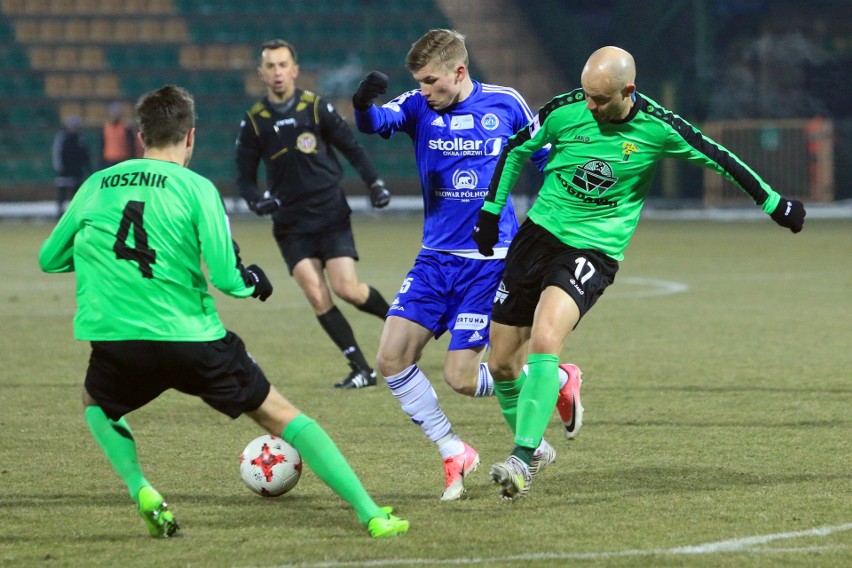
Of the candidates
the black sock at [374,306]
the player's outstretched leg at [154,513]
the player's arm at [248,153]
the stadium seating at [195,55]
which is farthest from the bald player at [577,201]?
the stadium seating at [195,55]

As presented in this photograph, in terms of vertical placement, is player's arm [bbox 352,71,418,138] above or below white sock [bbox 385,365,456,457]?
above

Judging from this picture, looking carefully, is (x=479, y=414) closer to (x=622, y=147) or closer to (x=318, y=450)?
(x=622, y=147)

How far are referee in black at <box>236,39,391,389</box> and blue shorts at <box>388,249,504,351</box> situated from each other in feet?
9.37

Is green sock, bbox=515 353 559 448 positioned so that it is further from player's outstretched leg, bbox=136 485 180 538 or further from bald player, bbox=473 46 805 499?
player's outstretched leg, bbox=136 485 180 538

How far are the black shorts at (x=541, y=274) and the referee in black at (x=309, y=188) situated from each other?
3.23 meters

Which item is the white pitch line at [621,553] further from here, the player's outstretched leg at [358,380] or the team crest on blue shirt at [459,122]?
the player's outstretched leg at [358,380]

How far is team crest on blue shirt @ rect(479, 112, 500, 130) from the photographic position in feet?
20.9

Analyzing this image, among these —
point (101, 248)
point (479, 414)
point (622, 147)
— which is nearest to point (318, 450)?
point (101, 248)

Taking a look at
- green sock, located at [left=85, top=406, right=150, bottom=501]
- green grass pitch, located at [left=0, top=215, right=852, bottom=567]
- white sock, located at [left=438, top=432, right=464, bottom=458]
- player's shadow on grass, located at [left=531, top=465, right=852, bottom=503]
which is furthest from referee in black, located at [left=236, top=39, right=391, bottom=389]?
green sock, located at [left=85, top=406, right=150, bottom=501]

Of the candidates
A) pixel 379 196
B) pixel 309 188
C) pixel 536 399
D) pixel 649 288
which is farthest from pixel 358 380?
pixel 649 288

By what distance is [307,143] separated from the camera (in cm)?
931

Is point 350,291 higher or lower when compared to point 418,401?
lower

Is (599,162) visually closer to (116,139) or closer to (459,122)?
(459,122)

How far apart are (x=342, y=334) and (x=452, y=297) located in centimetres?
294
